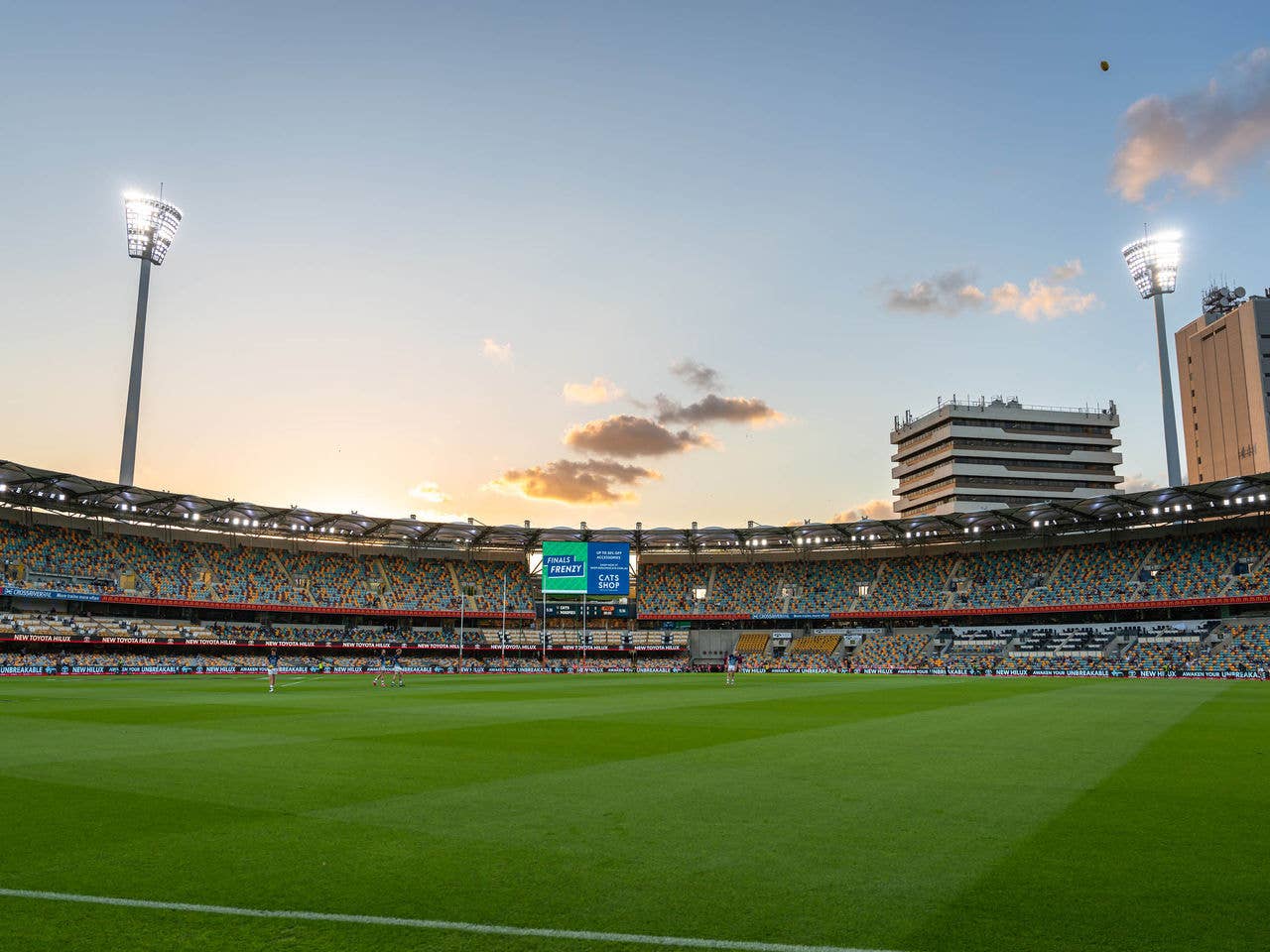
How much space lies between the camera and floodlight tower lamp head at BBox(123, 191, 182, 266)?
246 feet

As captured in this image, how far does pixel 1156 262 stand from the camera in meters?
79.3

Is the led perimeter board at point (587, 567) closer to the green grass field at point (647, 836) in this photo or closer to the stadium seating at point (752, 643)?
the stadium seating at point (752, 643)

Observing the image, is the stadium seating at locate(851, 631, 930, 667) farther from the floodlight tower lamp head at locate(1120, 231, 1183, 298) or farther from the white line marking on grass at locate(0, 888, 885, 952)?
the white line marking on grass at locate(0, 888, 885, 952)

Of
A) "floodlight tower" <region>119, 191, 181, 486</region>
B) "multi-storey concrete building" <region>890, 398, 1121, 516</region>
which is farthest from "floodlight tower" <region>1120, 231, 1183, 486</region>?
"floodlight tower" <region>119, 191, 181, 486</region>

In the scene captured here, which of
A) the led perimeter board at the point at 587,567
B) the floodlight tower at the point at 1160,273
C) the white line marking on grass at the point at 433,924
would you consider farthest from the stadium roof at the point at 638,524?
the white line marking on grass at the point at 433,924

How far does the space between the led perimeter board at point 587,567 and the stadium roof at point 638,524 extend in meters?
15.7

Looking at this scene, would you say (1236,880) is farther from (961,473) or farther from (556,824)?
(961,473)

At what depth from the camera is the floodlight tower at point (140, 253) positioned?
73.7m

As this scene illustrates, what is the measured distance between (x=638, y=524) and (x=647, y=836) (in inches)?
3616

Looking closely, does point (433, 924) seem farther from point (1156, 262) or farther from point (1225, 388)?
point (1225, 388)

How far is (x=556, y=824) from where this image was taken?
10586mm

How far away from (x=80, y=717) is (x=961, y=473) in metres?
132

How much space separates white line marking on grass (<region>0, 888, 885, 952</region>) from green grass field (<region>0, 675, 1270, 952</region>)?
12 cm

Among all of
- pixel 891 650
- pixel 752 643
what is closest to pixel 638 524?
pixel 752 643
